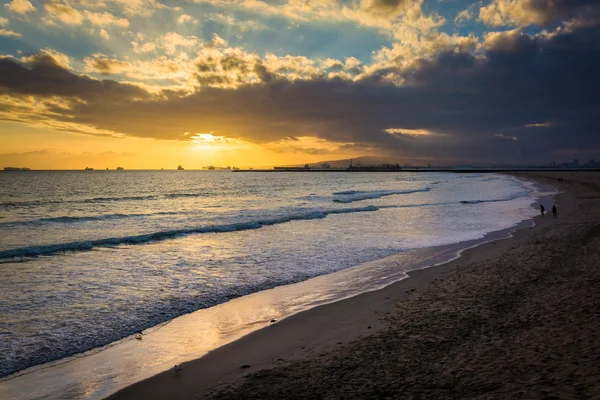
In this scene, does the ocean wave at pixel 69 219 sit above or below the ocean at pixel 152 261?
above

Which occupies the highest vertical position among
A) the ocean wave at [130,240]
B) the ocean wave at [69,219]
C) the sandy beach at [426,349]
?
the sandy beach at [426,349]

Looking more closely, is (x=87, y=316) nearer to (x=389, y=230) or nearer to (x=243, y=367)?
(x=243, y=367)

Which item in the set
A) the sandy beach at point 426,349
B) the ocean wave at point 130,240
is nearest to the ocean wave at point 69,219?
the ocean wave at point 130,240

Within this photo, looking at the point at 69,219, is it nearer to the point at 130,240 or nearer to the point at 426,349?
the point at 130,240

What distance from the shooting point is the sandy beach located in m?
5.49

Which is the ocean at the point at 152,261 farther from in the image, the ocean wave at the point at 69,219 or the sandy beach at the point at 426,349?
the sandy beach at the point at 426,349

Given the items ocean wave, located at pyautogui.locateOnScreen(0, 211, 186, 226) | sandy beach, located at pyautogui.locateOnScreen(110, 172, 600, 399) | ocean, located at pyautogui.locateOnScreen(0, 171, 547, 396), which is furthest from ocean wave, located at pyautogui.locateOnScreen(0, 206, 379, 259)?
sandy beach, located at pyautogui.locateOnScreen(110, 172, 600, 399)

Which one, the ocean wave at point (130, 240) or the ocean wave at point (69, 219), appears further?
the ocean wave at point (69, 219)

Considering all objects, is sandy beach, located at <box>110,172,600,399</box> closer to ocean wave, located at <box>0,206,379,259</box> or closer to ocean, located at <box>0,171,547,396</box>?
ocean, located at <box>0,171,547,396</box>

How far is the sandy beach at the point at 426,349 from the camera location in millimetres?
5488

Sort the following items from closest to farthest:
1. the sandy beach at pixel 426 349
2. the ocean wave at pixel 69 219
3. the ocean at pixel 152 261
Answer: the sandy beach at pixel 426 349
the ocean at pixel 152 261
the ocean wave at pixel 69 219

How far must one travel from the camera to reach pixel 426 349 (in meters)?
6.87

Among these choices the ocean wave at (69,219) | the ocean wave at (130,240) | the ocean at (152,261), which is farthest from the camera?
the ocean wave at (69,219)

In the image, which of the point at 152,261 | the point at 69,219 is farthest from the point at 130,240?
the point at 69,219
